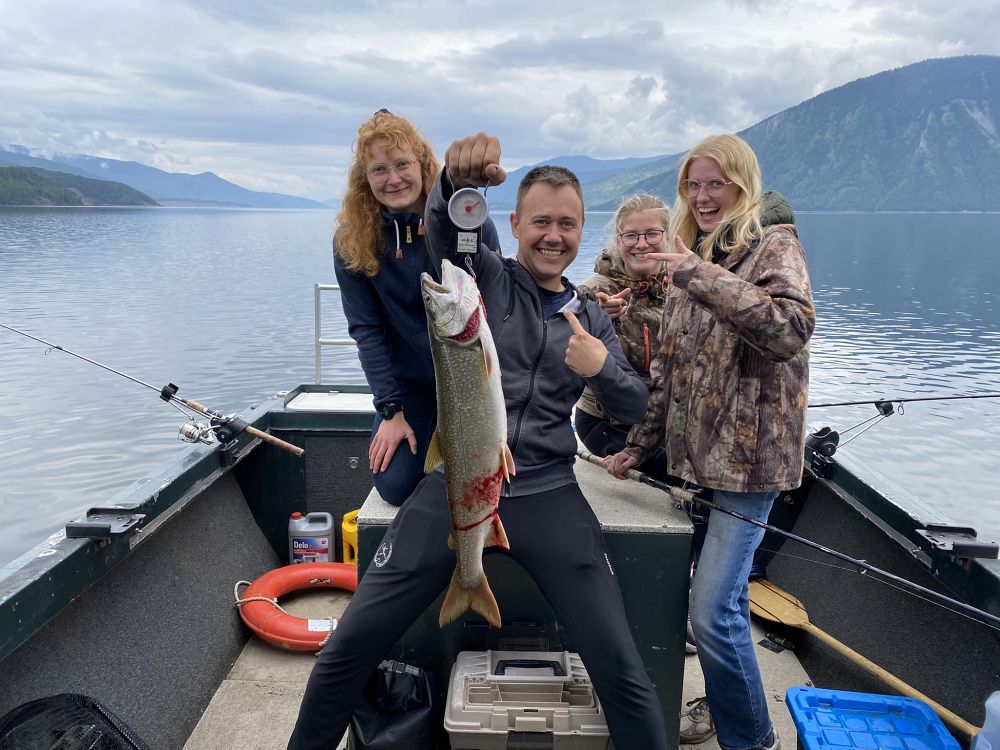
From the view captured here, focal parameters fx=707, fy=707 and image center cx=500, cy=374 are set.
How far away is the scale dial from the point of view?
252cm

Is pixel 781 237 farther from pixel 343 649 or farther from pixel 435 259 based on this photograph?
pixel 343 649

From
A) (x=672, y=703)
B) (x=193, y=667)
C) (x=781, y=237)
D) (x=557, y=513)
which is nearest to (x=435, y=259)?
(x=557, y=513)

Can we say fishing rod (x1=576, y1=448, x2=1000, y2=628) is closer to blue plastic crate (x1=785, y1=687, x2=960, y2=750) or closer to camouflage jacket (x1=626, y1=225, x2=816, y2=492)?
camouflage jacket (x1=626, y1=225, x2=816, y2=492)

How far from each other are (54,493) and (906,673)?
1240cm

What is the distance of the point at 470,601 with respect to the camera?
2.71 meters

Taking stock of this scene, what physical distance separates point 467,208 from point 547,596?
60.1 inches

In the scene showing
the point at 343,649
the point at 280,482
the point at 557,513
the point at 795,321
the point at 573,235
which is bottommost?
the point at 280,482

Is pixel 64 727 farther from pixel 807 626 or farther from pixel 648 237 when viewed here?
pixel 807 626

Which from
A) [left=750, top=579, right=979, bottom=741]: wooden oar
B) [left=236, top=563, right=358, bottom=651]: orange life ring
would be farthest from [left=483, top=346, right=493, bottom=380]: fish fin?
[left=750, top=579, right=979, bottom=741]: wooden oar

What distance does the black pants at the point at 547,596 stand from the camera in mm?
2576

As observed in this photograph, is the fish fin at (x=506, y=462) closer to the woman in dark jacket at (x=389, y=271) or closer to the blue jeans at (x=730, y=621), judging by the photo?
the woman in dark jacket at (x=389, y=271)

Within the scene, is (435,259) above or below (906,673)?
above

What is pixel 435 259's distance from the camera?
2920mm

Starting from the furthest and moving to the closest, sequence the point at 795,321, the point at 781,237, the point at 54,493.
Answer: the point at 54,493, the point at 781,237, the point at 795,321
